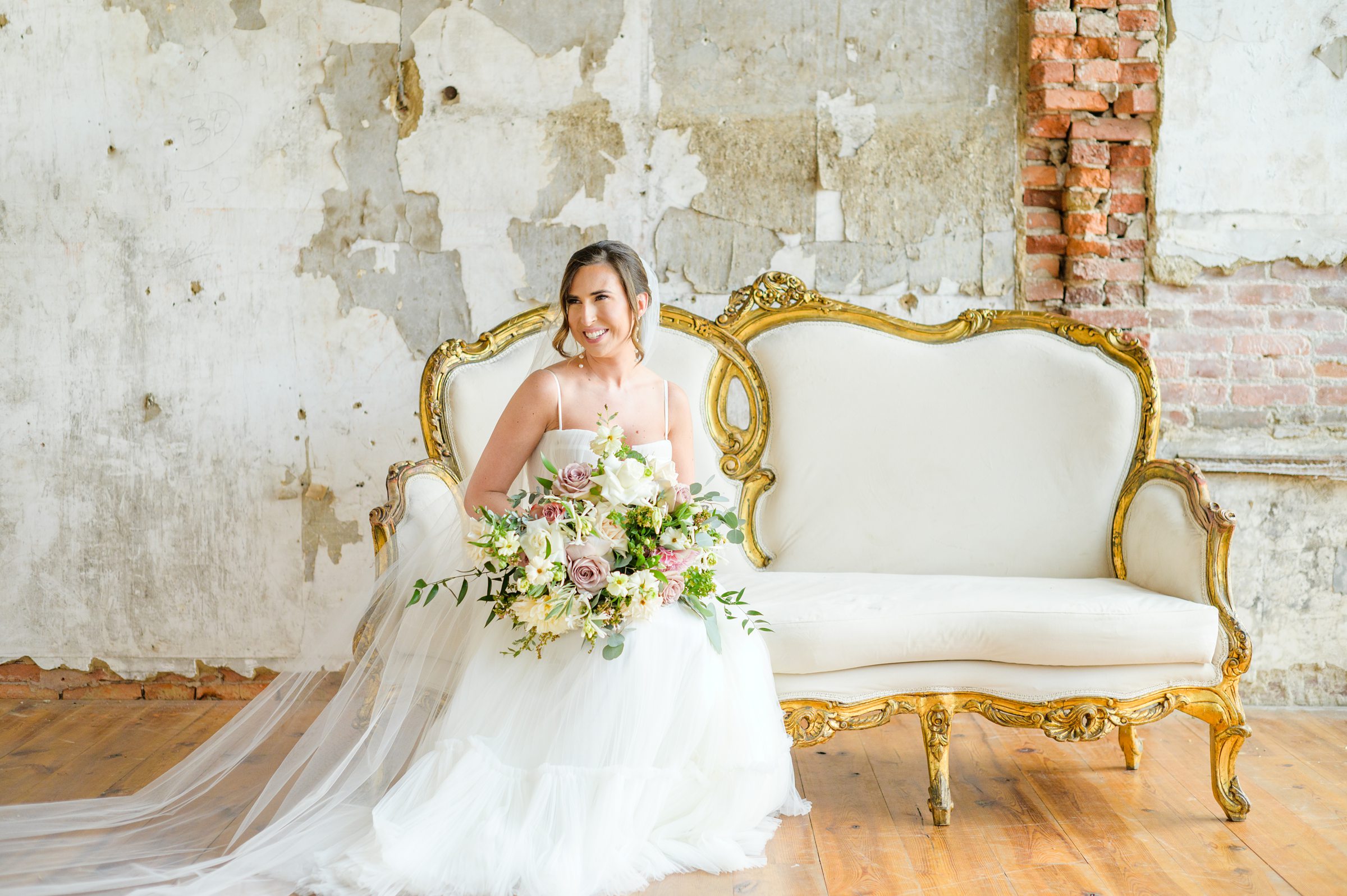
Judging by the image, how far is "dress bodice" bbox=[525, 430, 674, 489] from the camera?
256 cm

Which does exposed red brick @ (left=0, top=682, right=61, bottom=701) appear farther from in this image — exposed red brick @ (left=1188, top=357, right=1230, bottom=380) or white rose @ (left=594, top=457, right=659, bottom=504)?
exposed red brick @ (left=1188, top=357, right=1230, bottom=380)

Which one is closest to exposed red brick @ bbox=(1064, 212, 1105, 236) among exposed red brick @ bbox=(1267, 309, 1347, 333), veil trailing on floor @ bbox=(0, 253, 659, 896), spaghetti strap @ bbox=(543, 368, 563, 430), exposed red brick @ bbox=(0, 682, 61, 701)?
exposed red brick @ bbox=(1267, 309, 1347, 333)

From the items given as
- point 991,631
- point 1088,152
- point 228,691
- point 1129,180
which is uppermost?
point 1088,152

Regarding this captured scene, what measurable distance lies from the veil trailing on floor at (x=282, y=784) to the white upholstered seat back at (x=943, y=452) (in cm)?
120

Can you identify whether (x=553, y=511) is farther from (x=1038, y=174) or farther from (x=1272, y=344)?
(x=1272, y=344)

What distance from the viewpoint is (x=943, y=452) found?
3217mm

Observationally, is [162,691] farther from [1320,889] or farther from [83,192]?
[1320,889]

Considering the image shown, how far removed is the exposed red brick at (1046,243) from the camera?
145 inches

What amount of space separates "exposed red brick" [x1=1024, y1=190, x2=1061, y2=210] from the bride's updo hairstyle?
5.73 feet

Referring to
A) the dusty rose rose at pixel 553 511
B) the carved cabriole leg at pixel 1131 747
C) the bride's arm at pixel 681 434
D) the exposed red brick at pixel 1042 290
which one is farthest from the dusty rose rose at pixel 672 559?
the exposed red brick at pixel 1042 290

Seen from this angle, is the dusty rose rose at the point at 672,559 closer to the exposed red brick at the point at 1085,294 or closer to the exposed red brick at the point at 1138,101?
the exposed red brick at the point at 1085,294

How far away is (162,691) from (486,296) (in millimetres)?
1921

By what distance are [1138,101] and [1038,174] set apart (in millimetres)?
427

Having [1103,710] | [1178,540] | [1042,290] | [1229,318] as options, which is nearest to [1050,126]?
[1042,290]
